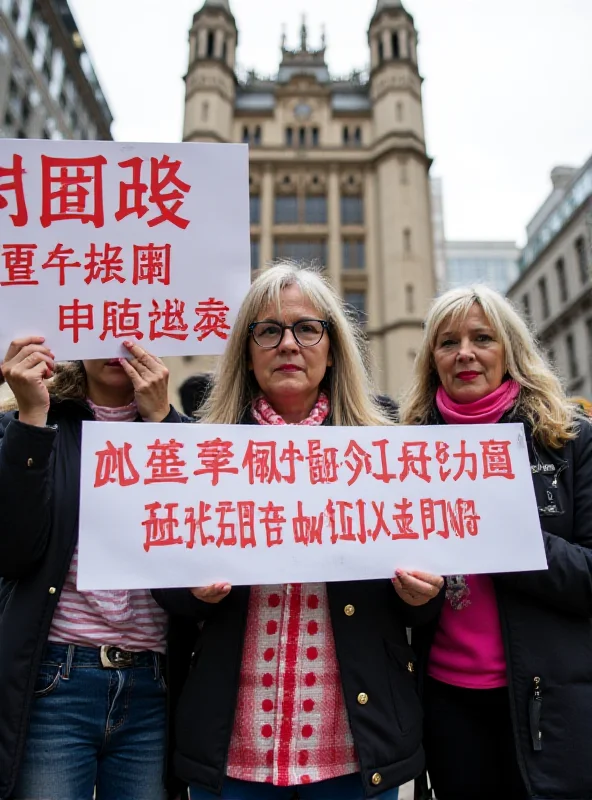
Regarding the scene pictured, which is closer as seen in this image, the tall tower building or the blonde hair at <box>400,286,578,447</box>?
the blonde hair at <box>400,286,578,447</box>

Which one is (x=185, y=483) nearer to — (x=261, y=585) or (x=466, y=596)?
(x=261, y=585)

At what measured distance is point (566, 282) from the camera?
28.9 m

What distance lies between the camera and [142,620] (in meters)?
1.84

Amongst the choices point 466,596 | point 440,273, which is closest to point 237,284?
point 466,596

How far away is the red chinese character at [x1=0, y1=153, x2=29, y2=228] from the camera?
2061 millimetres

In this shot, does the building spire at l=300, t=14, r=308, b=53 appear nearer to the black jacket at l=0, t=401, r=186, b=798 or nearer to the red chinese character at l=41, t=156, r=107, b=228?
the red chinese character at l=41, t=156, r=107, b=228

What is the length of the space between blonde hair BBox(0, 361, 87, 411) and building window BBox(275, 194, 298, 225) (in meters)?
29.6

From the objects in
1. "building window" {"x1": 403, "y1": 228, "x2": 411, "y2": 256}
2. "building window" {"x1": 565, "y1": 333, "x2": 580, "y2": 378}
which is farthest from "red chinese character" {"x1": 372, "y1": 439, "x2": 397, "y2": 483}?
"building window" {"x1": 565, "y1": 333, "x2": 580, "y2": 378}

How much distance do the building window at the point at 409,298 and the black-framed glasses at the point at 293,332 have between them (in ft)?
83.8

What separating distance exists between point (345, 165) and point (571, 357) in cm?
1501

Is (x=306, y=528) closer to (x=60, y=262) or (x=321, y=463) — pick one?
(x=321, y=463)

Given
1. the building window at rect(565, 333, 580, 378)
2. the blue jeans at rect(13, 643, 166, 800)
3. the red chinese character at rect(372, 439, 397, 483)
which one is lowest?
the blue jeans at rect(13, 643, 166, 800)

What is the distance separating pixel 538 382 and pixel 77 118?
34.5m

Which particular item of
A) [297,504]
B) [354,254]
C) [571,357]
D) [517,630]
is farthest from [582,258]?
[297,504]
